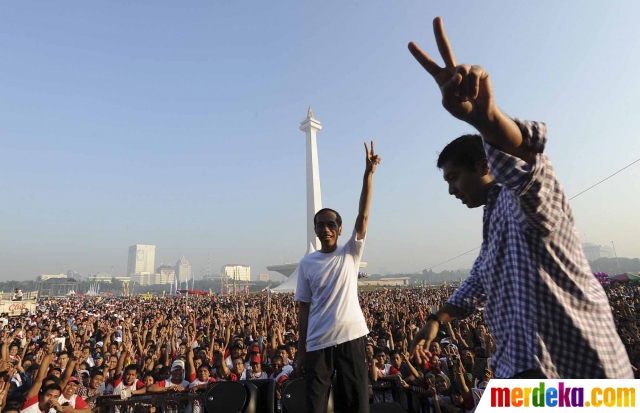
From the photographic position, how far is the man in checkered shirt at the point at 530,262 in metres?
1.04

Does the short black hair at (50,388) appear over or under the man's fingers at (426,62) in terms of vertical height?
under

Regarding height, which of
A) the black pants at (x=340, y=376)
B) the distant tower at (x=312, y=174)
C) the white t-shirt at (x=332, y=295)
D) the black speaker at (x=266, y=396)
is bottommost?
the black speaker at (x=266, y=396)

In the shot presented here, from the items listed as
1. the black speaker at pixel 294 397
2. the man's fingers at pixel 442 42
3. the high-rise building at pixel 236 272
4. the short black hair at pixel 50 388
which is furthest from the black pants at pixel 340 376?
the high-rise building at pixel 236 272

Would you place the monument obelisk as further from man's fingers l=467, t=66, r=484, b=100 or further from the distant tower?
man's fingers l=467, t=66, r=484, b=100

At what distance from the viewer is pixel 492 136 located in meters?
1.04

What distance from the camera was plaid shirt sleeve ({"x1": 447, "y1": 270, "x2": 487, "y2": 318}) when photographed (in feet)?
5.89

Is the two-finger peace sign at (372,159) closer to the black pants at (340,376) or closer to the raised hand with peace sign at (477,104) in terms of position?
the black pants at (340,376)

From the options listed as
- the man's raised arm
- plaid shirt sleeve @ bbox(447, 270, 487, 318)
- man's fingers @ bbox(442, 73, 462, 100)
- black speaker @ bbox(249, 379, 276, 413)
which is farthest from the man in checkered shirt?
black speaker @ bbox(249, 379, 276, 413)

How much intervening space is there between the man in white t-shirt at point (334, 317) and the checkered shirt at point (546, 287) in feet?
4.26

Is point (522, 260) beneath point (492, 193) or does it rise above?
beneath

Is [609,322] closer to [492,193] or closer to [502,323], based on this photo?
[502,323]

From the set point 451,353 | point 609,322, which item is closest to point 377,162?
point 609,322

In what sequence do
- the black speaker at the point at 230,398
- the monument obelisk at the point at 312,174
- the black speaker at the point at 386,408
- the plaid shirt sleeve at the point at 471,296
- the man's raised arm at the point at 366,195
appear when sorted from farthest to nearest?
the monument obelisk at the point at 312,174
the black speaker at the point at 386,408
the black speaker at the point at 230,398
the man's raised arm at the point at 366,195
the plaid shirt sleeve at the point at 471,296

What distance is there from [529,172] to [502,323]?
61 centimetres
